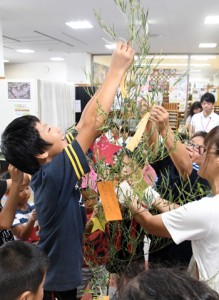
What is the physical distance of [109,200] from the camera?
0.80 metres

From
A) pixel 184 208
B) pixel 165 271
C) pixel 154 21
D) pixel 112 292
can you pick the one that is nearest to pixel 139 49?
pixel 184 208

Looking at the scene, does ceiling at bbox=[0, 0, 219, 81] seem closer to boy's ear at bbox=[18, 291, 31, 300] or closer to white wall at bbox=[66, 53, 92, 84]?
white wall at bbox=[66, 53, 92, 84]

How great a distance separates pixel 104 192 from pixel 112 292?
1.08 ft

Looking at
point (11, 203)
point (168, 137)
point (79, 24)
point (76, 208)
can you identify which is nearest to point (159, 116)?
point (168, 137)

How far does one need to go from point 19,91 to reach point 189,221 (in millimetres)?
3761

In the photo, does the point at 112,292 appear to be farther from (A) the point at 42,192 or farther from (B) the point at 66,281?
(A) the point at 42,192

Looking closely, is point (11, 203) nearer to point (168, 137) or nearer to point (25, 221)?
point (25, 221)

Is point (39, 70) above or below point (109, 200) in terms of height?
above

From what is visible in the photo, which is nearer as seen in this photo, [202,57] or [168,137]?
[168,137]

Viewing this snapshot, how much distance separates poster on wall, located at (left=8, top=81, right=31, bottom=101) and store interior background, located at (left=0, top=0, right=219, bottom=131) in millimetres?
93

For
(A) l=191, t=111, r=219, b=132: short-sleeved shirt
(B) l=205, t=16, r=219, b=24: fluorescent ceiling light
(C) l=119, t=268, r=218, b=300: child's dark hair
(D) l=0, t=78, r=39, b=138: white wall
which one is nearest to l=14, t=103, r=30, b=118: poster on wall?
(D) l=0, t=78, r=39, b=138: white wall

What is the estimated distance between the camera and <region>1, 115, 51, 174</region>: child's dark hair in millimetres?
992

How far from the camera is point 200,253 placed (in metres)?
0.90

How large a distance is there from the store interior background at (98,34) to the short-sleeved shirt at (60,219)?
36 cm
